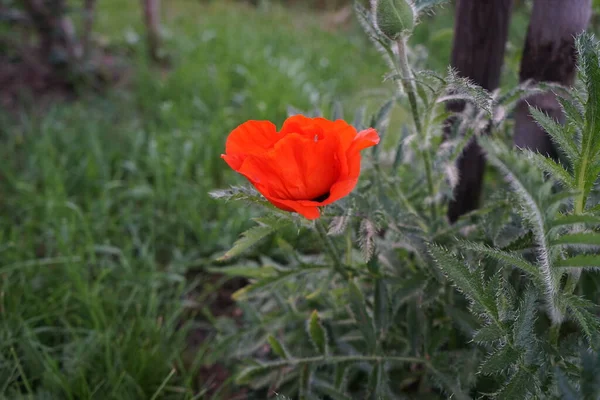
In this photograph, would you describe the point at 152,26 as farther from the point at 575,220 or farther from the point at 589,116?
the point at 575,220

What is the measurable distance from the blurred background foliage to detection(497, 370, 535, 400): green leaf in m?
0.70

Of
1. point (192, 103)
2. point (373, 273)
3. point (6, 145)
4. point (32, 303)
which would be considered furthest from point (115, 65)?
point (373, 273)

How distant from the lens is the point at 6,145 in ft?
7.95

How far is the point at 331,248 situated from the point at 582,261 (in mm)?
501

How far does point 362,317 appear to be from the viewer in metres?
1.12

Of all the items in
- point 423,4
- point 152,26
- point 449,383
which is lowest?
point 449,383

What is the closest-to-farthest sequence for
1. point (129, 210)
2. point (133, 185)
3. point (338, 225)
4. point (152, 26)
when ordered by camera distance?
1. point (338, 225)
2. point (129, 210)
3. point (133, 185)
4. point (152, 26)

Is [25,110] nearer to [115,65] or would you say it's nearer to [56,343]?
[115,65]

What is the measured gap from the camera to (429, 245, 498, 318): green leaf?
85 cm

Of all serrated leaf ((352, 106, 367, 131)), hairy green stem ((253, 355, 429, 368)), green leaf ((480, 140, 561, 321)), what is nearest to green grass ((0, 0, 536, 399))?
serrated leaf ((352, 106, 367, 131))

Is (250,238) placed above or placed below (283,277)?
above

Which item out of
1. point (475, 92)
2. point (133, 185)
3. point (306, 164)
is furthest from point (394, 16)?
point (133, 185)

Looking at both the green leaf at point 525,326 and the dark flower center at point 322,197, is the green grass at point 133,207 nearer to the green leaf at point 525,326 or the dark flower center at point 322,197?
the dark flower center at point 322,197

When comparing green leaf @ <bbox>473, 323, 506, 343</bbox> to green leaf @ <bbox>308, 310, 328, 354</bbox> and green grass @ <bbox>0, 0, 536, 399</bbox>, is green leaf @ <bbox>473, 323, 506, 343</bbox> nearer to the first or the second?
green leaf @ <bbox>308, 310, 328, 354</bbox>
